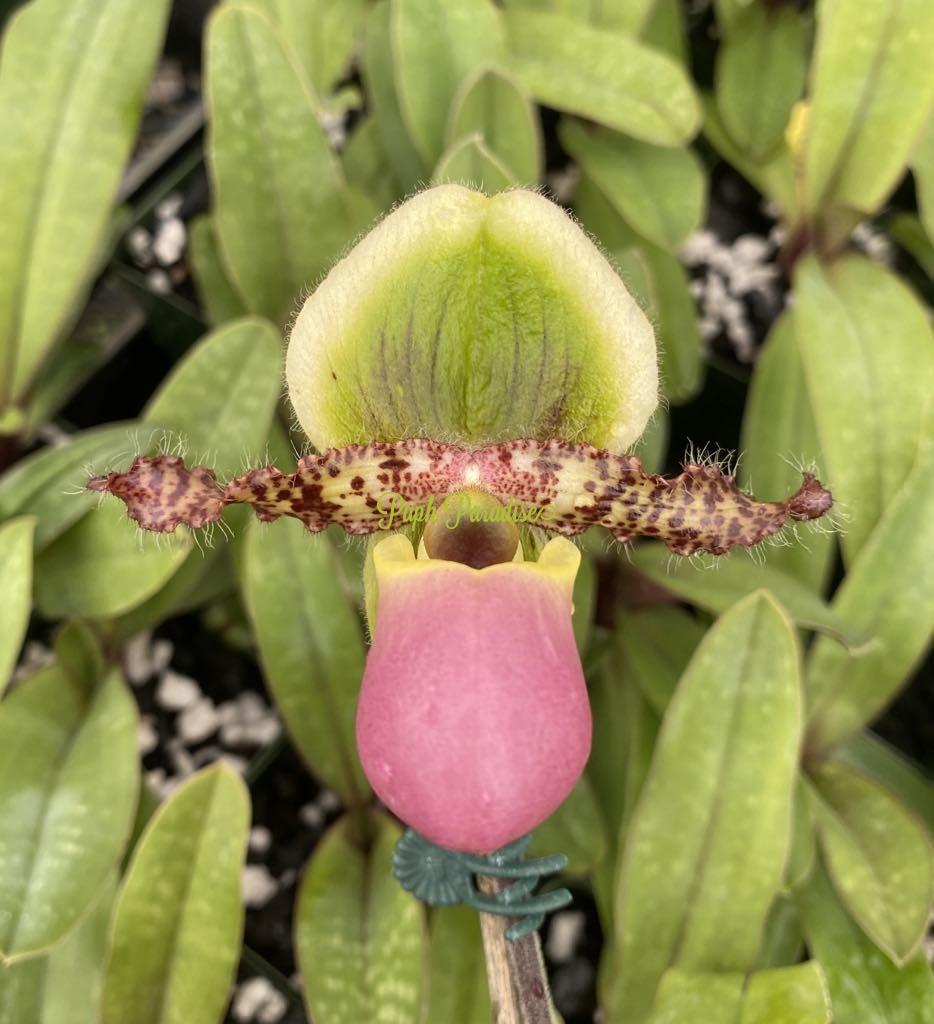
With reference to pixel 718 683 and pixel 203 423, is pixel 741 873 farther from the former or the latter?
pixel 203 423

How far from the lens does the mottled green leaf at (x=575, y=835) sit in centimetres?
121

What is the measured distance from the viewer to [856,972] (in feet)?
Result: 3.80

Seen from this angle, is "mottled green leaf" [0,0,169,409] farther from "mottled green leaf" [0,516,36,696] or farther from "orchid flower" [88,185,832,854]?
"orchid flower" [88,185,832,854]

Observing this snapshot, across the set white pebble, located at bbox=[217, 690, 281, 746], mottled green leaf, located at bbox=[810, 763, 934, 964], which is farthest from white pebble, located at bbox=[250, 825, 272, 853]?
mottled green leaf, located at bbox=[810, 763, 934, 964]

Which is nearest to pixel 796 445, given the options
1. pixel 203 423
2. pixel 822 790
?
pixel 822 790

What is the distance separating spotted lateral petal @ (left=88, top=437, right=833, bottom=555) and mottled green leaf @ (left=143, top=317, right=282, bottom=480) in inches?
16.1

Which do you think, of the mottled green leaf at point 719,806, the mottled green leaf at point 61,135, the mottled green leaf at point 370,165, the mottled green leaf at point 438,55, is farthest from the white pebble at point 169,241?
the mottled green leaf at point 719,806

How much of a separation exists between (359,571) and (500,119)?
620mm

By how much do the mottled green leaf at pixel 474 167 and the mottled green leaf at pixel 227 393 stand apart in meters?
0.29

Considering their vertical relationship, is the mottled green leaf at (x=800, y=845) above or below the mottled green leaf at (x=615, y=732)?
above

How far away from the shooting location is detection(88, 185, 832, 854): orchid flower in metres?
0.73

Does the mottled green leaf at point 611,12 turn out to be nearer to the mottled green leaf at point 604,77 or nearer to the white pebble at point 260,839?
the mottled green leaf at point 604,77

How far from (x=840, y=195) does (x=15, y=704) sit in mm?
1316

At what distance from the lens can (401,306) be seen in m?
0.76
